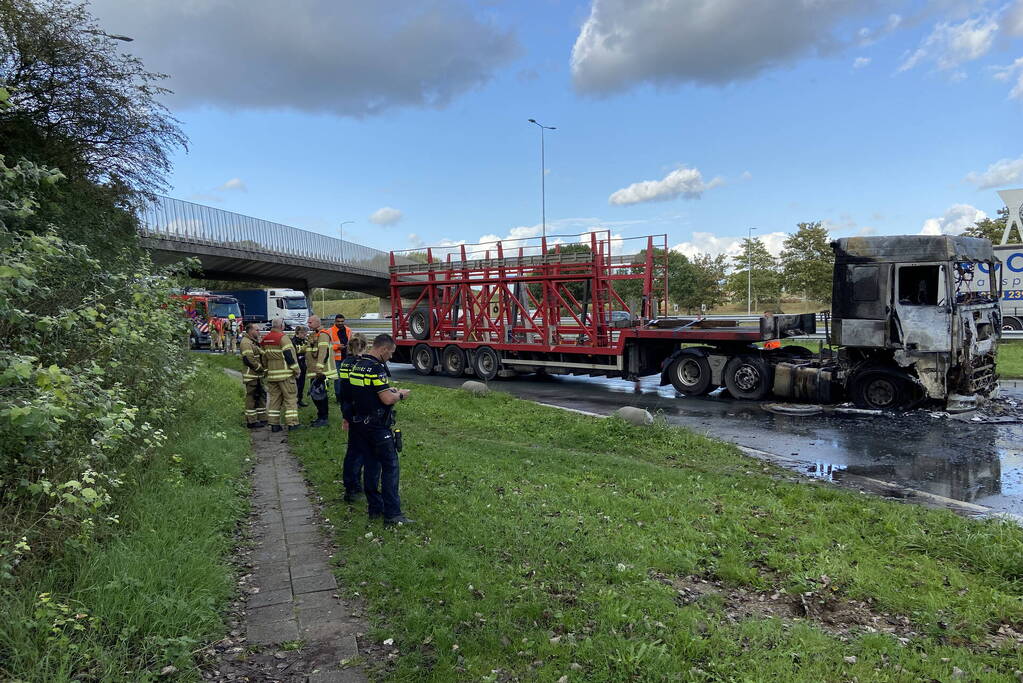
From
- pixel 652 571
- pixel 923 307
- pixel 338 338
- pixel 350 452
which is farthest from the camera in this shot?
pixel 338 338

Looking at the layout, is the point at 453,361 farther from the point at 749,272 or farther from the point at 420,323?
the point at 749,272

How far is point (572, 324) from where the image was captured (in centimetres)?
1639

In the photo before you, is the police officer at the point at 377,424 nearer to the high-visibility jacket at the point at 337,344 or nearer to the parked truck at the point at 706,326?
the high-visibility jacket at the point at 337,344

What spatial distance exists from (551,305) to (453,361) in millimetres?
3561

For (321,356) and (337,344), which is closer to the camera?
(321,356)

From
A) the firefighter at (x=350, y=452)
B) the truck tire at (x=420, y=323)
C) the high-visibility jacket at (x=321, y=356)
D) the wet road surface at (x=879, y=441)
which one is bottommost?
Answer: the wet road surface at (x=879, y=441)

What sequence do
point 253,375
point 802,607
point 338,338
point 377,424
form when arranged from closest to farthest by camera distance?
1. point 802,607
2. point 377,424
3. point 253,375
4. point 338,338

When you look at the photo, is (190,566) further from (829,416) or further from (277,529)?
(829,416)

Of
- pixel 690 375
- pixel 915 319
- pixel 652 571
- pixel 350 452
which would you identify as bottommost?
pixel 652 571

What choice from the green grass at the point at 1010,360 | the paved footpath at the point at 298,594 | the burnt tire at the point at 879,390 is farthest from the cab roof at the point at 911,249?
the paved footpath at the point at 298,594

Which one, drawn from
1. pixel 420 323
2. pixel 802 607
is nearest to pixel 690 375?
pixel 420 323

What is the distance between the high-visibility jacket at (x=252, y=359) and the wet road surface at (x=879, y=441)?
19.0 ft

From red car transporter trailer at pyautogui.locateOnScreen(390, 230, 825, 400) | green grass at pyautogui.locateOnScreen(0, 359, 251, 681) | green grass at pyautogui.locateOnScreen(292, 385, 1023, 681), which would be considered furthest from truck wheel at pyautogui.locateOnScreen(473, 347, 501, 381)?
green grass at pyautogui.locateOnScreen(0, 359, 251, 681)

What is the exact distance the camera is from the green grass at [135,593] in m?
3.29
